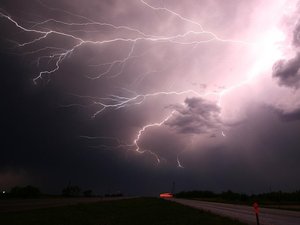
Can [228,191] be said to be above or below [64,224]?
above

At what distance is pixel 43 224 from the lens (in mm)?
17016

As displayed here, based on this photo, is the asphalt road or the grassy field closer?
the grassy field

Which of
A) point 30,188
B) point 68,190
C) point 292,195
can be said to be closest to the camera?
point 292,195

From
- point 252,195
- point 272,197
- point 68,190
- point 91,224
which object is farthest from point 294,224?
point 68,190

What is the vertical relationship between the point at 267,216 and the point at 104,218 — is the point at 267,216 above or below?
above

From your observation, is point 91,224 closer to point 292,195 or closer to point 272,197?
point 292,195

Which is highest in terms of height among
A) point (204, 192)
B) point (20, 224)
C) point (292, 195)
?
point (204, 192)

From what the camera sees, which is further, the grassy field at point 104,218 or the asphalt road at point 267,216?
the asphalt road at point 267,216

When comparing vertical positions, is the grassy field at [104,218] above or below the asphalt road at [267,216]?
below

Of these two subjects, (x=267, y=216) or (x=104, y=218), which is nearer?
(x=104, y=218)

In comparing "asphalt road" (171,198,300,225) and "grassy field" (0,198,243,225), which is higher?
"asphalt road" (171,198,300,225)

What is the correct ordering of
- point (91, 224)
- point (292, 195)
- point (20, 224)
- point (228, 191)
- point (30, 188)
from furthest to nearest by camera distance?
point (228, 191) < point (30, 188) < point (292, 195) < point (91, 224) < point (20, 224)

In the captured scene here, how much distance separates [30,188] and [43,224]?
3478 inches

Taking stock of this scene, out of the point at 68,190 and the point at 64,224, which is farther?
the point at 68,190
